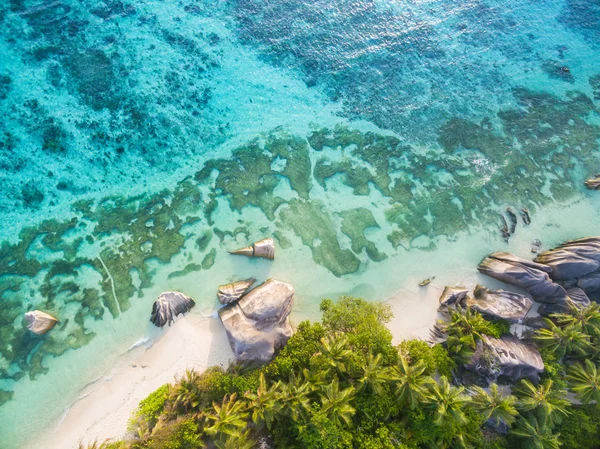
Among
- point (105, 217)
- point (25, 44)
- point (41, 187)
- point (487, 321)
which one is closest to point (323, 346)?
point (487, 321)

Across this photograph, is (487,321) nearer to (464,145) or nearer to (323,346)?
(323,346)

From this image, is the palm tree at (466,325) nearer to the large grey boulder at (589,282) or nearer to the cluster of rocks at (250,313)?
the large grey boulder at (589,282)

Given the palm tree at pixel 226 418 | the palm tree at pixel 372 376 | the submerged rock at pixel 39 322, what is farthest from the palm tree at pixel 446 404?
the submerged rock at pixel 39 322

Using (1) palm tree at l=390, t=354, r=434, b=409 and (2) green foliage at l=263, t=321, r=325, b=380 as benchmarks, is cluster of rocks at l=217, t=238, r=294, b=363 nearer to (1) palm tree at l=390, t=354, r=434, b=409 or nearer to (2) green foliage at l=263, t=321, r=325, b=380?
(2) green foliage at l=263, t=321, r=325, b=380

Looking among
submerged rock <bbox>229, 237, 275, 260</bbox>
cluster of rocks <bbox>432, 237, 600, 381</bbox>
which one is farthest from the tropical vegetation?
submerged rock <bbox>229, 237, 275, 260</bbox>

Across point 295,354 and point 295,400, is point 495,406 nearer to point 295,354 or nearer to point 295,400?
point 295,400

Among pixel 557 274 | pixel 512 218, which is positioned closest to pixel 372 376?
pixel 557 274
